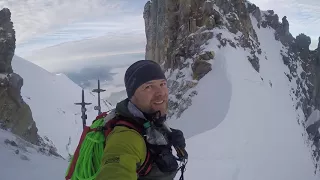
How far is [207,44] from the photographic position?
21562mm

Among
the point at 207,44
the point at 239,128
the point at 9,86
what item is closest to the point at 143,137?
the point at 239,128

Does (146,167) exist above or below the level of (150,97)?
below

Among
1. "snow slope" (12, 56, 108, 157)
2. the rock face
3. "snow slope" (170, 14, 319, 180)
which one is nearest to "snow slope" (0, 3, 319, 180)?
"snow slope" (170, 14, 319, 180)

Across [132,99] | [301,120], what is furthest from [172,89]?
[132,99]

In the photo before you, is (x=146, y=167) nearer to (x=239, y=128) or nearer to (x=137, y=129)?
(x=137, y=129)

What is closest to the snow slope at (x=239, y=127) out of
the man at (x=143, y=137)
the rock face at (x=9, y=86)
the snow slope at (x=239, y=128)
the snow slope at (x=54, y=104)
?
the snow slope at (x=239, y=128)

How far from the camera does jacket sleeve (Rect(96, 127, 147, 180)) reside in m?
1.68

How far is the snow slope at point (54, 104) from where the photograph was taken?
185ft

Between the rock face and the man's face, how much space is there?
22495mm

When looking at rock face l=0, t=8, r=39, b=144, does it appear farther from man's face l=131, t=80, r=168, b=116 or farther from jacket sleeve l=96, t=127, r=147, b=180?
jacket sleeve l=96, t=127, r=147, b=180

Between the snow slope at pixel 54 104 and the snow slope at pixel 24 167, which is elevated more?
the snow slope at pixel 54 104

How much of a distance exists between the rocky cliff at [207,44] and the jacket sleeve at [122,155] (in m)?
16.5

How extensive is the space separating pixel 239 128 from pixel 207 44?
758cm

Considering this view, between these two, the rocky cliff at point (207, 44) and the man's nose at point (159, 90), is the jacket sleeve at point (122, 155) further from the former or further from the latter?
the rocky cliff at point (207, 44)
